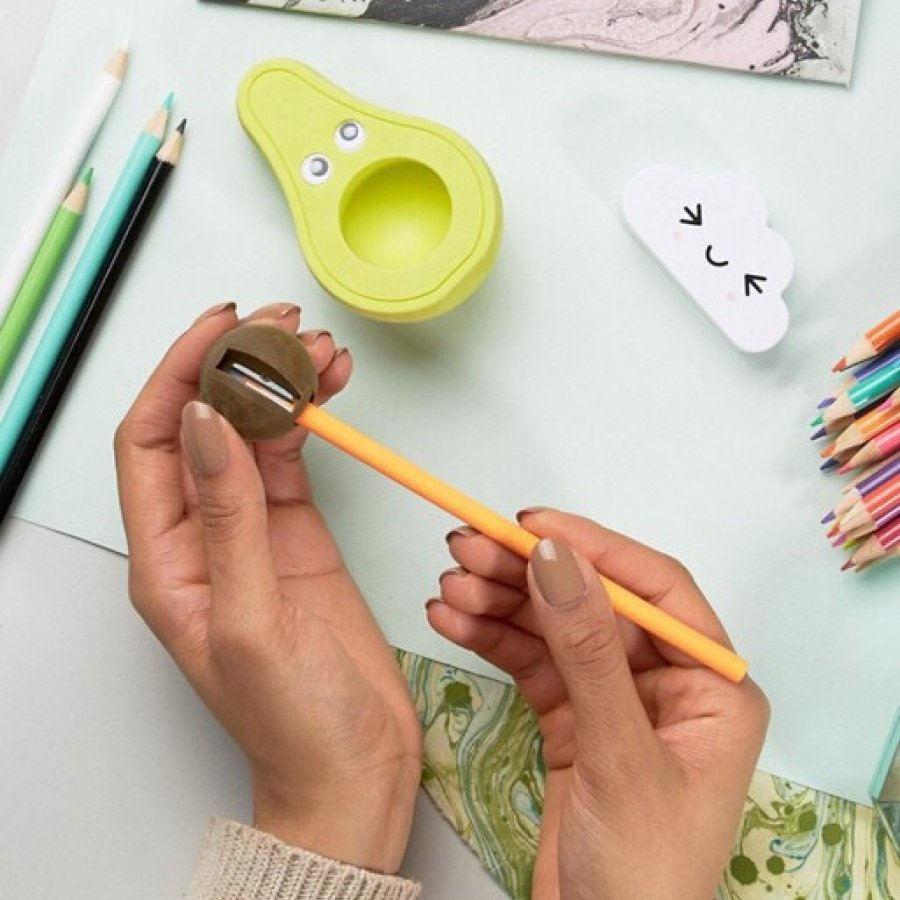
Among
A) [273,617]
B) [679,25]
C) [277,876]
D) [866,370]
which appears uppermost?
[679,25]

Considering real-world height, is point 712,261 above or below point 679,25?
below

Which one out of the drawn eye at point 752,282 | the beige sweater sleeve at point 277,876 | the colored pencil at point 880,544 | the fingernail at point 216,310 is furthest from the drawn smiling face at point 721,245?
the beige sweater sleeve at point 277,876

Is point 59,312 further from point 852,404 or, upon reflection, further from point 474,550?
point 852,404

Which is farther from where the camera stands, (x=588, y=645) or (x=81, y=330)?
(x=81, y=330)

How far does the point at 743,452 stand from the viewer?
611 millimetres

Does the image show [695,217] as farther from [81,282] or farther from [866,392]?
[81,282]

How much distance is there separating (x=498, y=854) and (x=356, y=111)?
39 centimetres

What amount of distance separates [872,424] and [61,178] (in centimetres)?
45

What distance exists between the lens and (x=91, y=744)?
0.64 m

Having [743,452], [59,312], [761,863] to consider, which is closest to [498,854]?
[761,863]

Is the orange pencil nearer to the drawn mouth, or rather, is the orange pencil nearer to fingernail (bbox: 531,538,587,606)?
fingernail (bbox: 531,538,587,606)

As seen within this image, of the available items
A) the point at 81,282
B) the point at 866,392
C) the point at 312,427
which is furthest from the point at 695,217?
the point at 81,282

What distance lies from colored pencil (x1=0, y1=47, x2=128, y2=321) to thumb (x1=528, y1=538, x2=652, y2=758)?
1.14 feet

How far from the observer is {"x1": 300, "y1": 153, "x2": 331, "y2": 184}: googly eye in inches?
23.5
